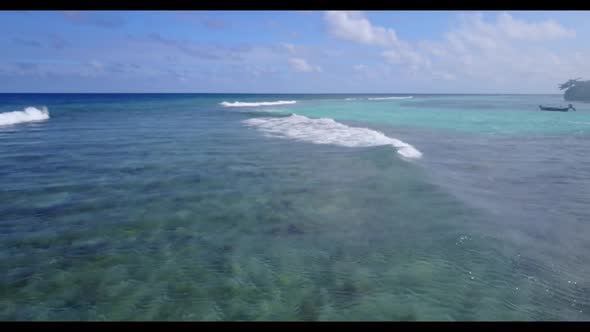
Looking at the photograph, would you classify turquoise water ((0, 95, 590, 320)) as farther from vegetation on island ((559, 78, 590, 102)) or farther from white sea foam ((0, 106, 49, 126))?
vegetation on island ((559, 78, 590, 102))

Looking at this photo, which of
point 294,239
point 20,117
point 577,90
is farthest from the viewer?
point 577,90

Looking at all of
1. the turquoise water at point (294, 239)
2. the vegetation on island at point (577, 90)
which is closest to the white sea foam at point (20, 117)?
the turquoise water at point (294, 239)

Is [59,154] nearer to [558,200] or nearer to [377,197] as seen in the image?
[377,197]

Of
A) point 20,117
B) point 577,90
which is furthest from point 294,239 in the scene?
point 577,90

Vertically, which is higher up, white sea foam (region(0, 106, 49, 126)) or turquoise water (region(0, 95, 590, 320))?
white sea foam (region(0, 106, 49, 126))

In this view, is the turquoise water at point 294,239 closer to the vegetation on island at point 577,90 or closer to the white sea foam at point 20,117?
the white sea foam at point 20,117

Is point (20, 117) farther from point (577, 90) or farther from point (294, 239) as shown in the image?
point (577, 90)

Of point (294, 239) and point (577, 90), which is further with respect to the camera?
point (577, 90)

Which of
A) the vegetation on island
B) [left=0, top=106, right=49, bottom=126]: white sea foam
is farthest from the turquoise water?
the vegetation on island
